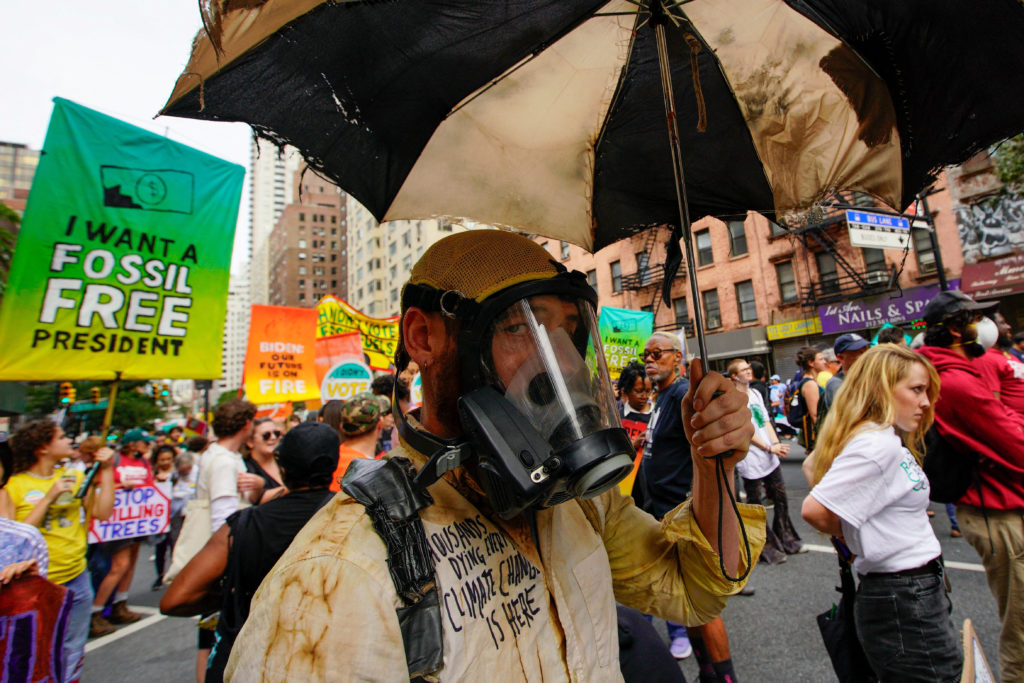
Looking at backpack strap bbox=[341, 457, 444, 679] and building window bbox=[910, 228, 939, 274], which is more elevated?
building window bbox=[910, 228, 939, 274]

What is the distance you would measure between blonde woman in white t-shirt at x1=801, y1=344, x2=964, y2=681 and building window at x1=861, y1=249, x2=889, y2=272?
821 inches

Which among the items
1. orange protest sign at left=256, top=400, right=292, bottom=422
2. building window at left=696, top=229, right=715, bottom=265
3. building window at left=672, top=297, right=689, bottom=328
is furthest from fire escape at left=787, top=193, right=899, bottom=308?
orange protest sign at left=256, top=400, right=292, bottom=422

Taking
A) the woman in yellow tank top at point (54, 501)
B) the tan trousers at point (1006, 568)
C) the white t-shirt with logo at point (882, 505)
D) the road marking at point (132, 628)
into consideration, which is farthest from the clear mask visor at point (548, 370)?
the road marking at point (132, 628)

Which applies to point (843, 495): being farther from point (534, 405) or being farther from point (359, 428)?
point (359, 428)

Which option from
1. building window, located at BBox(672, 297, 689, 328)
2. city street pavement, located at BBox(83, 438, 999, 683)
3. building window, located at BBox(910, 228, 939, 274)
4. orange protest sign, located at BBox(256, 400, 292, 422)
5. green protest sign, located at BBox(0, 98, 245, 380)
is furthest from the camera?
building window, located at BBox(672, 297, 689, 328)

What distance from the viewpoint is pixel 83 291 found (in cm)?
259

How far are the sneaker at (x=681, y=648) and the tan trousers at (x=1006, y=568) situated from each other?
182cm

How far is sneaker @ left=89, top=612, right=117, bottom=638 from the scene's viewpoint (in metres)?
5.39

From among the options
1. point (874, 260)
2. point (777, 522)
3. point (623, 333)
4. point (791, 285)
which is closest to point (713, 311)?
point (791, 285)

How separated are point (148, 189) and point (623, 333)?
6.84m

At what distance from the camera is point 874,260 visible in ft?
64.6

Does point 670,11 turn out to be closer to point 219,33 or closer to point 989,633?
point 219,33

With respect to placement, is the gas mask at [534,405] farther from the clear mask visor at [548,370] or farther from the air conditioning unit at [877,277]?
the air conditioning unit at [877,277]

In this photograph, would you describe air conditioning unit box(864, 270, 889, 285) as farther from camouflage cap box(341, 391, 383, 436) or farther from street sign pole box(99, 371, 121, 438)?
street sign pole box(99, 371, 121, 438)
